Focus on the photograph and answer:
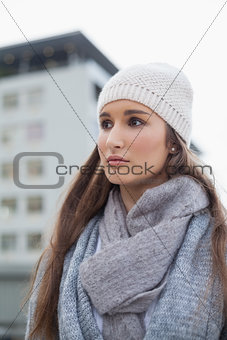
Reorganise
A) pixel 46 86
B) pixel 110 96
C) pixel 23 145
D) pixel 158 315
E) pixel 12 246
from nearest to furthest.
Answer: pixel 158 315, pixel 110 96, pixel 46 86, pixel 23 145, pixel 12 246

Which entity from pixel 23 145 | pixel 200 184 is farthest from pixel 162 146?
A: pixel 23 145

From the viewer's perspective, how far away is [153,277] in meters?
0.52

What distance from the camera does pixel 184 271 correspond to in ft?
1.71

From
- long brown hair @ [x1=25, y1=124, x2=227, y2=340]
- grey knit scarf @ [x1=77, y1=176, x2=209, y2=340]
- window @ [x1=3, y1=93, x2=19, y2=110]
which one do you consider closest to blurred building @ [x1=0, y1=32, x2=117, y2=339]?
window @ [x1=3, y1=93, x2=19, y2=110]

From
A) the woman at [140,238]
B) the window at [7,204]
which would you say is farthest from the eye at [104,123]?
the window at [7,204]

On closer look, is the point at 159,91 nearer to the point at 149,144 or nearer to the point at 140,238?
the point at 149,144

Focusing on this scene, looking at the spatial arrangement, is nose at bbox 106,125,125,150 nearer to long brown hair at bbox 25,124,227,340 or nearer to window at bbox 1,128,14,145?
long brown hair at bbox 25,124,227,340

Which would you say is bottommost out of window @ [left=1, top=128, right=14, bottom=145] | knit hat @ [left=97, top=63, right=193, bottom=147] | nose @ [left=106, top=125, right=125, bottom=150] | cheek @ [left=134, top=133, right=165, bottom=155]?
window @ [left=1, top=128, right=14, bottom=145]

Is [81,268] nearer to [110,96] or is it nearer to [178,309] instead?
[178,309]

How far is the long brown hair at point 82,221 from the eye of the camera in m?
0.57

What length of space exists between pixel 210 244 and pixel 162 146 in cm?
18

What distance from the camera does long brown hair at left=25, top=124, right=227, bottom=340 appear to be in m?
0.57

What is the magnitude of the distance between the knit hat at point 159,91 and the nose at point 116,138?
0.19ft

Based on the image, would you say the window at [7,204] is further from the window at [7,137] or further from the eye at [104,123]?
the eye at [104,123]
